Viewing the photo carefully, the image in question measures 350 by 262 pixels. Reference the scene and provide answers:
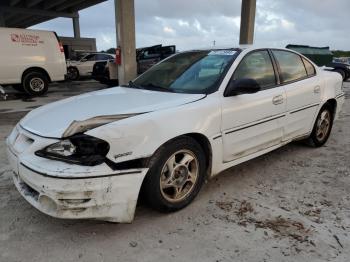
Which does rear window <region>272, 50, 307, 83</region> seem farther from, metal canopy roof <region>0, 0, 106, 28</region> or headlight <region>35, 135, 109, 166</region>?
metal canopy roof <region>0, 0, 106, 28</region>

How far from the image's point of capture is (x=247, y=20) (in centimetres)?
1563

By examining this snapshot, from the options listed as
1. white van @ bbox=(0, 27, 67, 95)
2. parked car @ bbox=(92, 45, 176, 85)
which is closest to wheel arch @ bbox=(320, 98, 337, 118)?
parked car @ bbox=(92, 45, 176, 85)

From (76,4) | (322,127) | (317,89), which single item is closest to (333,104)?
(322,127)

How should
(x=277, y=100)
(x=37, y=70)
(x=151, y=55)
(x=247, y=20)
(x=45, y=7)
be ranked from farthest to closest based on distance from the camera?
(x=45, y=7)
(x=247, y=20)
(x=151, y=55)
(x=37, y=70)
(x=277, y=100)

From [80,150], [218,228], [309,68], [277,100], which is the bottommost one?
[218,228]

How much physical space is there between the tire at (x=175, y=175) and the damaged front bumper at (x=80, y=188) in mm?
148

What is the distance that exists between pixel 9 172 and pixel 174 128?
2.33 metres

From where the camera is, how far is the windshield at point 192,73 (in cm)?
340

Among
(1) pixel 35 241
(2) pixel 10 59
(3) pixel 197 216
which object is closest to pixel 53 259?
(1) pixel 35 241

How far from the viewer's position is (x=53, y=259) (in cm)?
240

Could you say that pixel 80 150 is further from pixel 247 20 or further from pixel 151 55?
pixel 247 20

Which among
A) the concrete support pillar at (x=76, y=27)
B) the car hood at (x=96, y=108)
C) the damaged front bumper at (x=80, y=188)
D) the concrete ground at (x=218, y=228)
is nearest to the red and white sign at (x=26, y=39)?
the concrete ground at (x=218, y=228)

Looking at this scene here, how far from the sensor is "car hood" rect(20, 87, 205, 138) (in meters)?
2.71

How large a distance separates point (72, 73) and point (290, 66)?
609 inches
